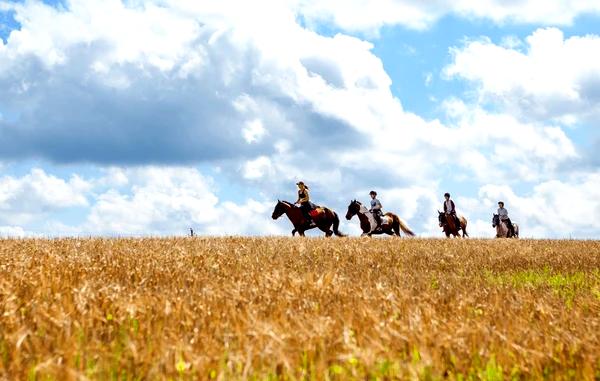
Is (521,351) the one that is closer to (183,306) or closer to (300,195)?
(183,306)

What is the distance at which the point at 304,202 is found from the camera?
1298 inches

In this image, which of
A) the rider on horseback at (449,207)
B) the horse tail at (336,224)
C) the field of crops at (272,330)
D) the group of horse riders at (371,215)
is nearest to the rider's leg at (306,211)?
the group of horse riders at (371,215)

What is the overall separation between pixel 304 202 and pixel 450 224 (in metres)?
11.7

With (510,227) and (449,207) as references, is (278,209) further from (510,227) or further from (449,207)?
(510,227)

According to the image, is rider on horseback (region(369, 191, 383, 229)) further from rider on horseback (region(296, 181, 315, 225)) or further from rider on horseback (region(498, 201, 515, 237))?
rider on horseback (region(498, 201, 515, 237))

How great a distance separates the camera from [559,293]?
33.6 ft

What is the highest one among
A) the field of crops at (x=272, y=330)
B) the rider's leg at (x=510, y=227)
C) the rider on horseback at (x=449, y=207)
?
the rider on horseback at (x=449, y=207)

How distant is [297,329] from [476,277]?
7405 mm

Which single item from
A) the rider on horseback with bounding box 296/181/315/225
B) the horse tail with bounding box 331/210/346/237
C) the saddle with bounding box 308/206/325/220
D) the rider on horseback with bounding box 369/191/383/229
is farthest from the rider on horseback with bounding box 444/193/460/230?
the rider on horseback with bounding box 296/181/315/225

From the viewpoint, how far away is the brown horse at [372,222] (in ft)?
115

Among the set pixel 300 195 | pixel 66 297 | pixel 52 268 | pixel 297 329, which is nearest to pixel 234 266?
pixel 52 268

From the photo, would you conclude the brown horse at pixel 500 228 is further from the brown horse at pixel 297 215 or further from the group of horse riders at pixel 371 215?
the brown horse at pixel 297 215

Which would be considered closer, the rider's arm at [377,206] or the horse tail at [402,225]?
the rider's arm at [377,206]

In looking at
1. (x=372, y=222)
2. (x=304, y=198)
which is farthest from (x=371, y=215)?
(x=304, y=198)
